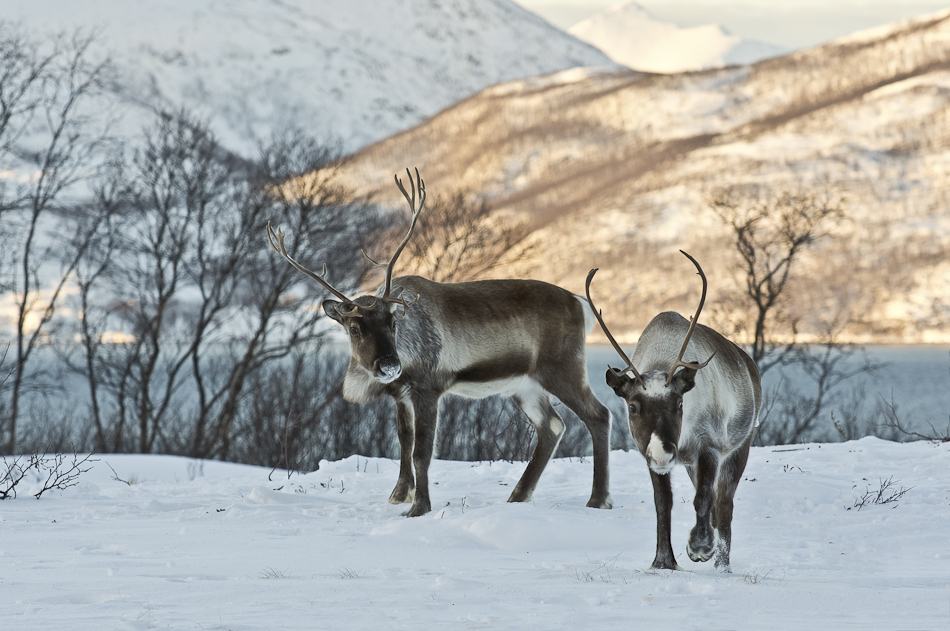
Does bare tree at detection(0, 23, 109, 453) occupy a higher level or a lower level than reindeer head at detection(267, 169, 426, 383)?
higher

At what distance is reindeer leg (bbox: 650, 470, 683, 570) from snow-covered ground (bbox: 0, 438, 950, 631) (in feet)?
0.56

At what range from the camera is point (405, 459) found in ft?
28.4

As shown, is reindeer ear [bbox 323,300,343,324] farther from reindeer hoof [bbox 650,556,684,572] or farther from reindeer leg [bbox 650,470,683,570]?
reindeer hoof [bbox 650,556,684,572]

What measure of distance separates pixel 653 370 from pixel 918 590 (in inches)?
72.7

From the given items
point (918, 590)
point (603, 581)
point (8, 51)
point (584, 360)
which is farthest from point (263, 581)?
point (8, 51)

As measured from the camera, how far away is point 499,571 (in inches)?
213

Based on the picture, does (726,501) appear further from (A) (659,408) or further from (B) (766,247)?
(B) (766,247)

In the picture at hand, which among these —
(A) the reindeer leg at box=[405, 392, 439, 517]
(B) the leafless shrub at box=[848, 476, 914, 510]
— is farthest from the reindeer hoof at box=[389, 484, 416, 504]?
(B) the leafless shrub at box=[848, 476, 914, 510]

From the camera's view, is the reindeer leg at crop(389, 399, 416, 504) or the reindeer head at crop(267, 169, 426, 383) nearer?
the reindeer head at crop(267, 169, 426, 383)

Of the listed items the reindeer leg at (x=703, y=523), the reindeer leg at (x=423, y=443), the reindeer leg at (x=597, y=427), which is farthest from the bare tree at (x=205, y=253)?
the reindeer leg at (x=703, y=523)

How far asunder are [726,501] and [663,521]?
0.58 m

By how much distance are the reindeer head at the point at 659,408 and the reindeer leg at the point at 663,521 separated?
0.87ft

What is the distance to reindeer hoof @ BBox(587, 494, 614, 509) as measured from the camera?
815cm

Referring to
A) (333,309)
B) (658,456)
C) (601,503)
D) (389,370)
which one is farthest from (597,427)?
(658,456)
